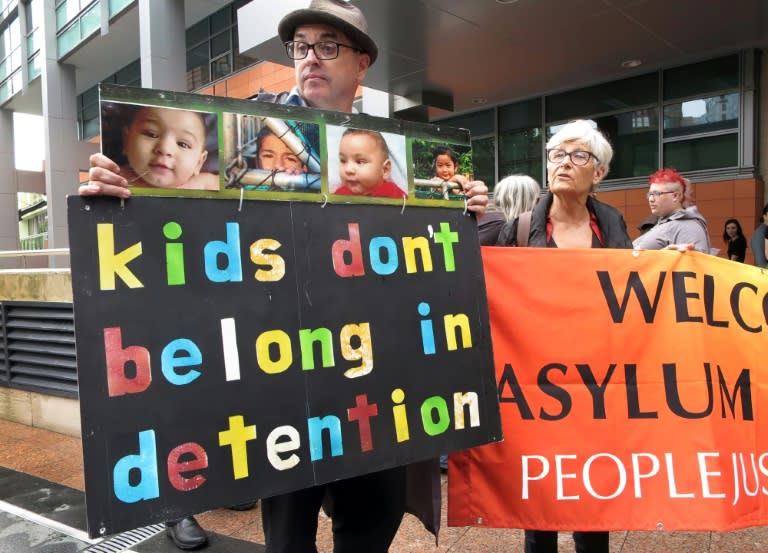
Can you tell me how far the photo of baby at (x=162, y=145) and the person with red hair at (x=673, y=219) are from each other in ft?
10.6

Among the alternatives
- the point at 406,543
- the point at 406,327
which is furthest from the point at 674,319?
the point at 406,543

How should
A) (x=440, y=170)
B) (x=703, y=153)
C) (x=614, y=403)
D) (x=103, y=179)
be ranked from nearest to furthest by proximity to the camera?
(x=103, y=179), (x=440, y=170), (x=614, y=403), (x=703, y=153)

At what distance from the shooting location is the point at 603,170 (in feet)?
8.09

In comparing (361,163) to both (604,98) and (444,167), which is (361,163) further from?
(604,98)

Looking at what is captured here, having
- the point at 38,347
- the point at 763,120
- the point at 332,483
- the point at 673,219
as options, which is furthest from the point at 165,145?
the point at 763,120

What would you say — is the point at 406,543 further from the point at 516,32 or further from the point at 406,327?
the point at 516,32

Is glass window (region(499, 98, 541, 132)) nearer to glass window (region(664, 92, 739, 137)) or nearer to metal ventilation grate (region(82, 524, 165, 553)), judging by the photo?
glass window (region(664, 92, 739, 137))

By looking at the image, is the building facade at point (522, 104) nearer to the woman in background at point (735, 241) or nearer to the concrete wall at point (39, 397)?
the woman in background at point (735, 241)

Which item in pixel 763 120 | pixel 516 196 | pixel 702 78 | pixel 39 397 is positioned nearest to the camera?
pixel 516 196

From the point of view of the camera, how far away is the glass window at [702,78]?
9.02 metres

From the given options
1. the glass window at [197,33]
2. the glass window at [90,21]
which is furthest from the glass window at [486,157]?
the glass window at [90,21]

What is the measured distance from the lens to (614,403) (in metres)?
2.33

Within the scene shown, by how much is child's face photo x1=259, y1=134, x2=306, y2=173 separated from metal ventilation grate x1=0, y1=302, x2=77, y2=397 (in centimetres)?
437

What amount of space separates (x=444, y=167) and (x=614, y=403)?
1195mm
